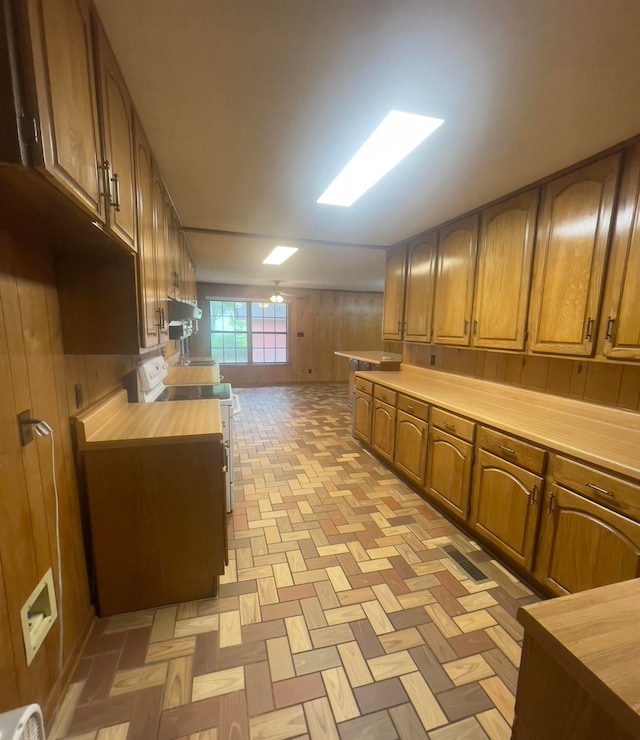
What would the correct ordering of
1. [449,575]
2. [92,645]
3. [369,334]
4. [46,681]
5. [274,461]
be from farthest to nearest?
1. [369,334]
2. [274,461]
3. [449,575]
4. [92,645]
5. [46,681]

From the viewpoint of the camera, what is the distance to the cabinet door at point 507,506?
1782mm

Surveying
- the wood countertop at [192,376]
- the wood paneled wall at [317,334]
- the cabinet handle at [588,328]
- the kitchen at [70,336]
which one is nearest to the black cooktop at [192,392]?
the wood countertop at [192,376]

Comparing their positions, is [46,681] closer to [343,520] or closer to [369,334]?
[343,520]

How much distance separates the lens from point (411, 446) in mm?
2855

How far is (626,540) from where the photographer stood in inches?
53.9

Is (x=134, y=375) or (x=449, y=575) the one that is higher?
(x=134, y=375)

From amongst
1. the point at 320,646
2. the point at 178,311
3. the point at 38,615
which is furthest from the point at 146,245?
the point at 320,646

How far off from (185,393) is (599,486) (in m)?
2.62

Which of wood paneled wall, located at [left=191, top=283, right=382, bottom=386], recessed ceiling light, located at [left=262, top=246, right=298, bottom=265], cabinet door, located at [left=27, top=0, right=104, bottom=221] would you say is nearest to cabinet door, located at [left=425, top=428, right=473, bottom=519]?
cabinet door, located at [left=27, top=0, right=104, bottom=221]

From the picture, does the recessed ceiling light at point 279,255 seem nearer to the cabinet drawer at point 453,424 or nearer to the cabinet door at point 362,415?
the cabinet door at point 362,415

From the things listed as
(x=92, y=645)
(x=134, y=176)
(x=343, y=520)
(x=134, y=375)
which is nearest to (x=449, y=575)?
(x=343, y=520)

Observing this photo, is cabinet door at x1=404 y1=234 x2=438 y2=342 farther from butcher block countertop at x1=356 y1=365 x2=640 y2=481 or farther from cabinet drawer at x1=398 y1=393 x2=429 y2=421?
cabinet drawer at x1=398 y1=393 x2=429 y2=421

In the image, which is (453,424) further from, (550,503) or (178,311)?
(178,311)

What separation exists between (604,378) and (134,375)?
2994 mm
